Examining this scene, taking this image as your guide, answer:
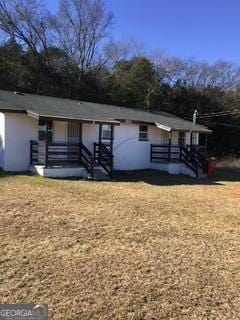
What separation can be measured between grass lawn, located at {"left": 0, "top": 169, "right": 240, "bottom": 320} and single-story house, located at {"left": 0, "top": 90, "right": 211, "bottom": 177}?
542cm

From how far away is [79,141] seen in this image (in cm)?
1920

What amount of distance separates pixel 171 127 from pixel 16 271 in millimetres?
18806

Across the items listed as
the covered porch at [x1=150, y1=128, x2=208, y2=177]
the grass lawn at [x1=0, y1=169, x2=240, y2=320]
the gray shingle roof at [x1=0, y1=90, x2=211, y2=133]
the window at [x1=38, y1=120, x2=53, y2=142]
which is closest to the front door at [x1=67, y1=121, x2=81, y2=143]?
the gray shingle roof at [x1=0, y1=90, x2=211, y2=133]

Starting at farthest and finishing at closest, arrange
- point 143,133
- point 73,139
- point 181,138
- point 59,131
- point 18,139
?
point 181,138 → point 143,133 → point 73,139 → point 59,131 → point 18,139

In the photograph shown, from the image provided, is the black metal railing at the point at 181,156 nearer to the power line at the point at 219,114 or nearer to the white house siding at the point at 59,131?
the white house siding at the point at 59,131

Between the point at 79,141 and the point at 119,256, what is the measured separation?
12497 millimetres

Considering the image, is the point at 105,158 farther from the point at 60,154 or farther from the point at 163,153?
the point at 163,153

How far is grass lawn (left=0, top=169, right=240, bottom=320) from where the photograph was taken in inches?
209

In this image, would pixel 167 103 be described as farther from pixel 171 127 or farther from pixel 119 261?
pixel 119 261

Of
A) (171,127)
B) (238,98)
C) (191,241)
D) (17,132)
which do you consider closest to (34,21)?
(238,98)

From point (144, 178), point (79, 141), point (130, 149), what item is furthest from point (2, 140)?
point (130, 149)

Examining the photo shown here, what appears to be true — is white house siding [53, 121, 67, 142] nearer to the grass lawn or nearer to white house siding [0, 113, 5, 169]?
white house siding [0, 113, 5, 169]

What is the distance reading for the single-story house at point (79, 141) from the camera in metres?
18.0

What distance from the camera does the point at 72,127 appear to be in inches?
808
